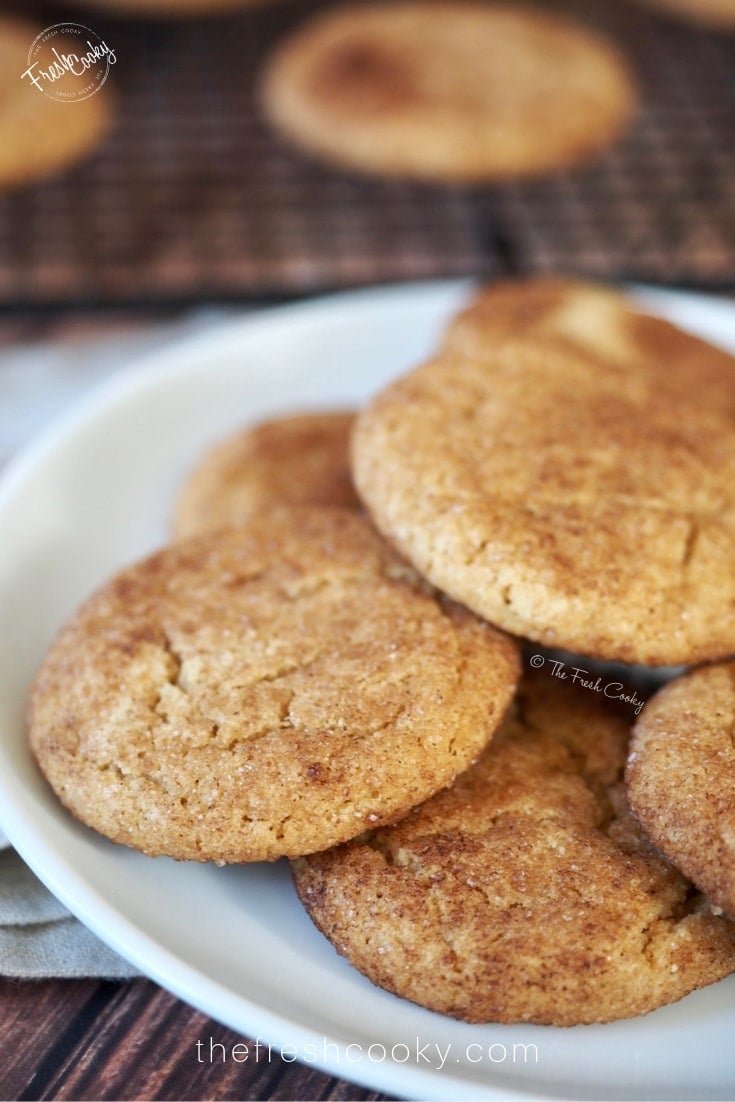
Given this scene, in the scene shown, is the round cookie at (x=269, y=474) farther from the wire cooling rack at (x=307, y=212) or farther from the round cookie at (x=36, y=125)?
the round cookie at (x=36, y=125)

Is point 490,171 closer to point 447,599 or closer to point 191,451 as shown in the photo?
point 191,451

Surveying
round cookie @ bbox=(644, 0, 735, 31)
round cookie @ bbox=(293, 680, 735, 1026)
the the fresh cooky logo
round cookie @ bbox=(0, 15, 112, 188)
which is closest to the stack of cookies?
round cookie @ bbox=(293, 680, 735, 1026)

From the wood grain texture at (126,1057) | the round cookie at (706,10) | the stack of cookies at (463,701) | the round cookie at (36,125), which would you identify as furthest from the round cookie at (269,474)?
the round cookie at (706,10)

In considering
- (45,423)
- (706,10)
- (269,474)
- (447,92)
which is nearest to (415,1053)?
(269,474)

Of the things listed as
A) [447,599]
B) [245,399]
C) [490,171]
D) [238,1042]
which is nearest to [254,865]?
[238,1042]

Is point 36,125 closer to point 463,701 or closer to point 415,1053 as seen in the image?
point 463,701

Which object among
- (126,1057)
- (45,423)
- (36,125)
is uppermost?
(36,125)
